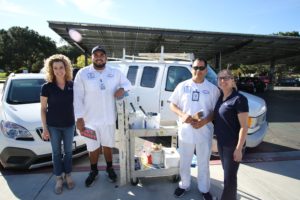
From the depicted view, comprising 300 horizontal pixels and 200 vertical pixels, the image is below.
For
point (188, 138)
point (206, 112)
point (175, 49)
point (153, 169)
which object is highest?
point (175, 49)

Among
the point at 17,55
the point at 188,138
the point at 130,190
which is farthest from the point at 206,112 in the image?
the point at 17,55

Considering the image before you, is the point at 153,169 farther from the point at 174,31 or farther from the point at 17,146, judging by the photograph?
the point at 174,31

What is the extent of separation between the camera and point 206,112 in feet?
12.3

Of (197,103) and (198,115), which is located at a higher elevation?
(197,103)

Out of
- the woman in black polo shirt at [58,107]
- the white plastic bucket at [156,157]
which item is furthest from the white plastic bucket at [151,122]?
the woman in black polo shirt at [58,107]

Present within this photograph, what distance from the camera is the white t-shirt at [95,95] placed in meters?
4.17

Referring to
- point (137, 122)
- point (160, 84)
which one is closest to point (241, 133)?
point (137, 122)

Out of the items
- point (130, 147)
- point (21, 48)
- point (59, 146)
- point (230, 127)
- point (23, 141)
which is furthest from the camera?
point (21, 48)

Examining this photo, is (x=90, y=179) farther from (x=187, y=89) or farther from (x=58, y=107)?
(x=187, y=89)

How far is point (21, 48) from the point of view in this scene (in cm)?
6347

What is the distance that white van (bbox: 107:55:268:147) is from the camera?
21.2 ft

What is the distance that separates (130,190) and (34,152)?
5.81 feet

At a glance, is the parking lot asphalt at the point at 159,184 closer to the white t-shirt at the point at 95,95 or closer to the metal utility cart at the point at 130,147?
the metal utility cart at the point at 130,147

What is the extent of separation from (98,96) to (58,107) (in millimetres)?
584
